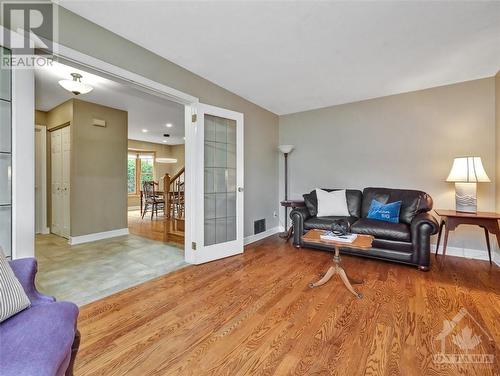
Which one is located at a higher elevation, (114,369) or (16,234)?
(16,234)

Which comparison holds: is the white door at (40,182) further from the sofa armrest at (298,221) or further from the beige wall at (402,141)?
the beige wall at (402,141)

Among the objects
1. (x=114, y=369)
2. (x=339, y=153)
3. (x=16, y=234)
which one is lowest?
(x=114, y=369)

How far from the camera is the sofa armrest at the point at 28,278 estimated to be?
120 cm

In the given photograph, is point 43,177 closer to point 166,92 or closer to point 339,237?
point 166,92

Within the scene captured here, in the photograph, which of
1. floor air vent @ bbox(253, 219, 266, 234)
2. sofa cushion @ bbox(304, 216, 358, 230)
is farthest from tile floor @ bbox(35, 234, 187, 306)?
sofa cushion @ bbox(304, 216, 358, 230)

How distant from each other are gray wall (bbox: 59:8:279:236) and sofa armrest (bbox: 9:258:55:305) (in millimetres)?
1752

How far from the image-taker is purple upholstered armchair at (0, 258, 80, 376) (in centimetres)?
80

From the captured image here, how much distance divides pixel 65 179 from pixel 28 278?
3813 mm

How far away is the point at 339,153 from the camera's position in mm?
4398

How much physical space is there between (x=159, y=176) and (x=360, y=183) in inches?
290

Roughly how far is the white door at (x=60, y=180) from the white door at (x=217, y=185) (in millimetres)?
2776

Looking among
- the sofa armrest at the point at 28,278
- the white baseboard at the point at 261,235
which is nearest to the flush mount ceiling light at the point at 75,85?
the sofa armrest at the point at 28,278

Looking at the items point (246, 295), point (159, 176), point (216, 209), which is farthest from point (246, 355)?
point (159, 176)

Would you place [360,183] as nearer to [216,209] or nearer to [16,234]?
[216,209]
